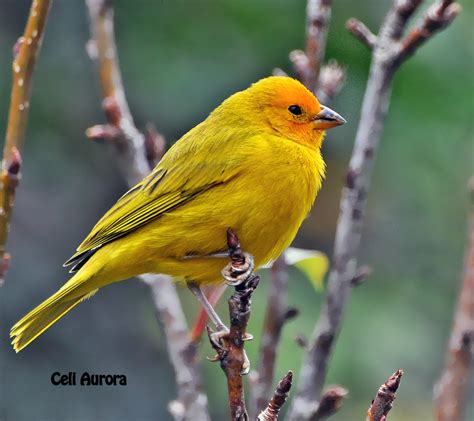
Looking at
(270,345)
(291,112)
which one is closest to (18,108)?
(270,345)

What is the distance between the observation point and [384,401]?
1.73 m

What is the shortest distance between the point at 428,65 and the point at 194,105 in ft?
4.88

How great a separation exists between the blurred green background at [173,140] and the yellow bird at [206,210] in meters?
1.49

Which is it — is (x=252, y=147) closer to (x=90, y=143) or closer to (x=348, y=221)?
(x=348, y=221)

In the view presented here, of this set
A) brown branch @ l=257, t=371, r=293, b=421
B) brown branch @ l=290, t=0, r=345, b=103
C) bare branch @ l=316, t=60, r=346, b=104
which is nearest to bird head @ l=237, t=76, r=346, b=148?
bare branch @ l=316, t=60, r=346, b=104

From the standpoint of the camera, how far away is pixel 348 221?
2.52m

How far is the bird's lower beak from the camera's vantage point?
3.63 m

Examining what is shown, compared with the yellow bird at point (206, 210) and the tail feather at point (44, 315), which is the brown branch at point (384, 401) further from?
the tail feather at point (44, 315)

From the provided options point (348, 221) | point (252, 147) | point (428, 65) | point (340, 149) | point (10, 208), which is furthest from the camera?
point (340, 149)

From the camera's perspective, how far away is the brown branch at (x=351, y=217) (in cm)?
244

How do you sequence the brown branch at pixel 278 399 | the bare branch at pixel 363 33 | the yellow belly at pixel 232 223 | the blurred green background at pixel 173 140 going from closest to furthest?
1. the brown branch at pixel 278 399
2. the bare branch at pixel 363 33
3. the yellow belly at pixel 232 223
4. the blurred green background at pixel 173 140

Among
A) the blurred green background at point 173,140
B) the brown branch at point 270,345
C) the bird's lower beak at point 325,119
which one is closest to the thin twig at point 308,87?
the brown branch at point 270,345

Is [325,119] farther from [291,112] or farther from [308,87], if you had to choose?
[308,87]

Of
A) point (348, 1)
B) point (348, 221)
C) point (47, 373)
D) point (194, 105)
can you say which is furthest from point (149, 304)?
point (348, 221)
